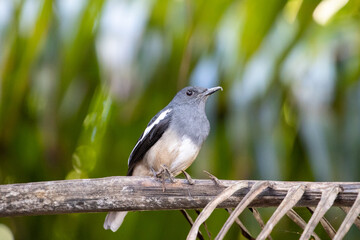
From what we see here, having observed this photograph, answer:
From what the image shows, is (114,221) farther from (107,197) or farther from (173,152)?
(107,197)

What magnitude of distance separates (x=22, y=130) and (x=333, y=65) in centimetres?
195

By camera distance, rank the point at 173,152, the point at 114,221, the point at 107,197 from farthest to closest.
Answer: the point at 173,152, the point at 114,221, the point at 107,197

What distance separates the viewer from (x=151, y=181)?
1.95 metres

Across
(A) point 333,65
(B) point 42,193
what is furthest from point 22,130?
(A) point 333,65

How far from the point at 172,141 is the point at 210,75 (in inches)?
18.0

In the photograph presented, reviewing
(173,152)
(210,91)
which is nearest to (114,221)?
(173,152)

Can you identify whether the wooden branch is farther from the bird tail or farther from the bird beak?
the bird beak

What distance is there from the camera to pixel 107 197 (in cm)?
185

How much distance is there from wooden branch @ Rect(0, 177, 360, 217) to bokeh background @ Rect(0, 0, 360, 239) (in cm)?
94

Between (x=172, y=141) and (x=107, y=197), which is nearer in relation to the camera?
(x=107, y=197)

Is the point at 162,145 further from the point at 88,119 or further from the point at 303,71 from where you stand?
the point at 303,71

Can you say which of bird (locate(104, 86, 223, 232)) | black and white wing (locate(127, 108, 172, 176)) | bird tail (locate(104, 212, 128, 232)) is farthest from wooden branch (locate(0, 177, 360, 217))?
black and white wing (locate(127, 108, 172, 176))

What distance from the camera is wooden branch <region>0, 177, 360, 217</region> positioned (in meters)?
1.85

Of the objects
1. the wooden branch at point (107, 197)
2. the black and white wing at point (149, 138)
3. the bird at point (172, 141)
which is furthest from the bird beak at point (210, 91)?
the wooden branch at point (107, 197)
